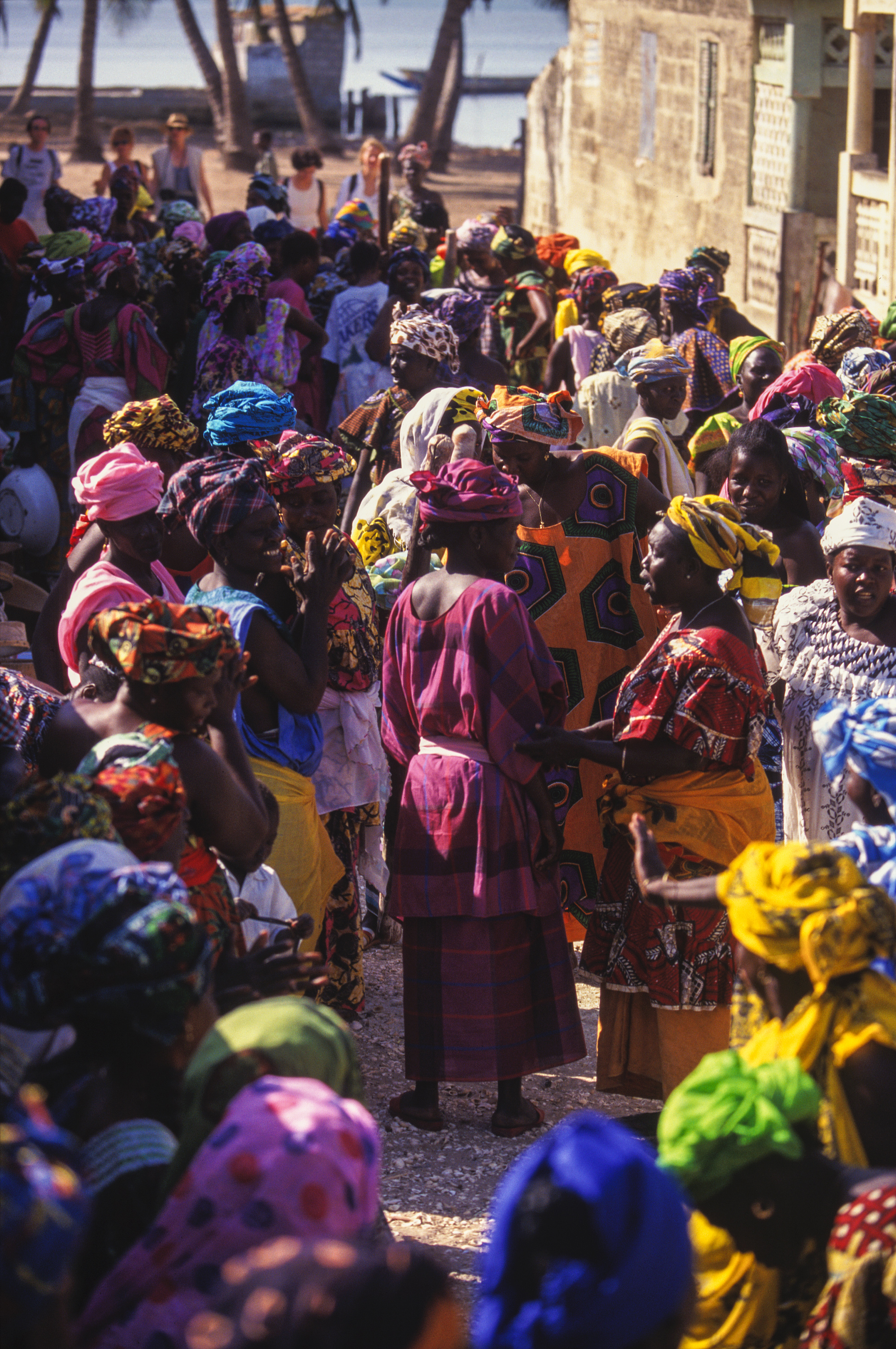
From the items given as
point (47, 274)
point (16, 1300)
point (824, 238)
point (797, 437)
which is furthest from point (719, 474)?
point (824, 238)

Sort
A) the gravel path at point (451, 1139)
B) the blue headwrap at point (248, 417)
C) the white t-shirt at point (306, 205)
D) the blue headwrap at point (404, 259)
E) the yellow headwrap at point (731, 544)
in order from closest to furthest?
the gravel path at point (451, 1139) < the yellow headwrap at point (731, 544) < the blue headwrap at point (248, 417) < the blue headwrap at point (404, 259) < the white t-shirt at point (306, 205)

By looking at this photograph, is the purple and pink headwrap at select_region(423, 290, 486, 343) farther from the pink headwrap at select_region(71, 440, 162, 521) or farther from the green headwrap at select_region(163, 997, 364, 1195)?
the green headwrap at select_region(163, 997, 364, 1195)

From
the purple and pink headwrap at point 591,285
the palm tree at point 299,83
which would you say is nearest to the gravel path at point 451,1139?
the purple and pink headwrap at point 591,285

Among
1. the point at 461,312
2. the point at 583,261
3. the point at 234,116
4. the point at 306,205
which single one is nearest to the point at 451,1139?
the point at 461,312

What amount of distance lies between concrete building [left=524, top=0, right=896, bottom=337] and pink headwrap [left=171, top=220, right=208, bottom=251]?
5698mm

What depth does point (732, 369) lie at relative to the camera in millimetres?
8148

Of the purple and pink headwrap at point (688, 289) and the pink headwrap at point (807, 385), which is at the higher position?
the purple and pink headwrap at point (688, 289)

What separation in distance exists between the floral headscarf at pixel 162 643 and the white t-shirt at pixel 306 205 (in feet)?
44.3

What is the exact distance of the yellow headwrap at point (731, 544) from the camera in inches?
164

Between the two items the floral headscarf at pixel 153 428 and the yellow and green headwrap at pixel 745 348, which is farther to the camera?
the yellow and green headwrap at pixel 745 348

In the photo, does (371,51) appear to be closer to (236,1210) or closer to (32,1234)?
(236,1210)

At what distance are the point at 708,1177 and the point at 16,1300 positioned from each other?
1.04 m

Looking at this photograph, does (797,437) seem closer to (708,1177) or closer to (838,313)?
(838,313)

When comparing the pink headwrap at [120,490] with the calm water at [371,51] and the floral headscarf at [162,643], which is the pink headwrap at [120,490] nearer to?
the floral headscarf at [162,643]
